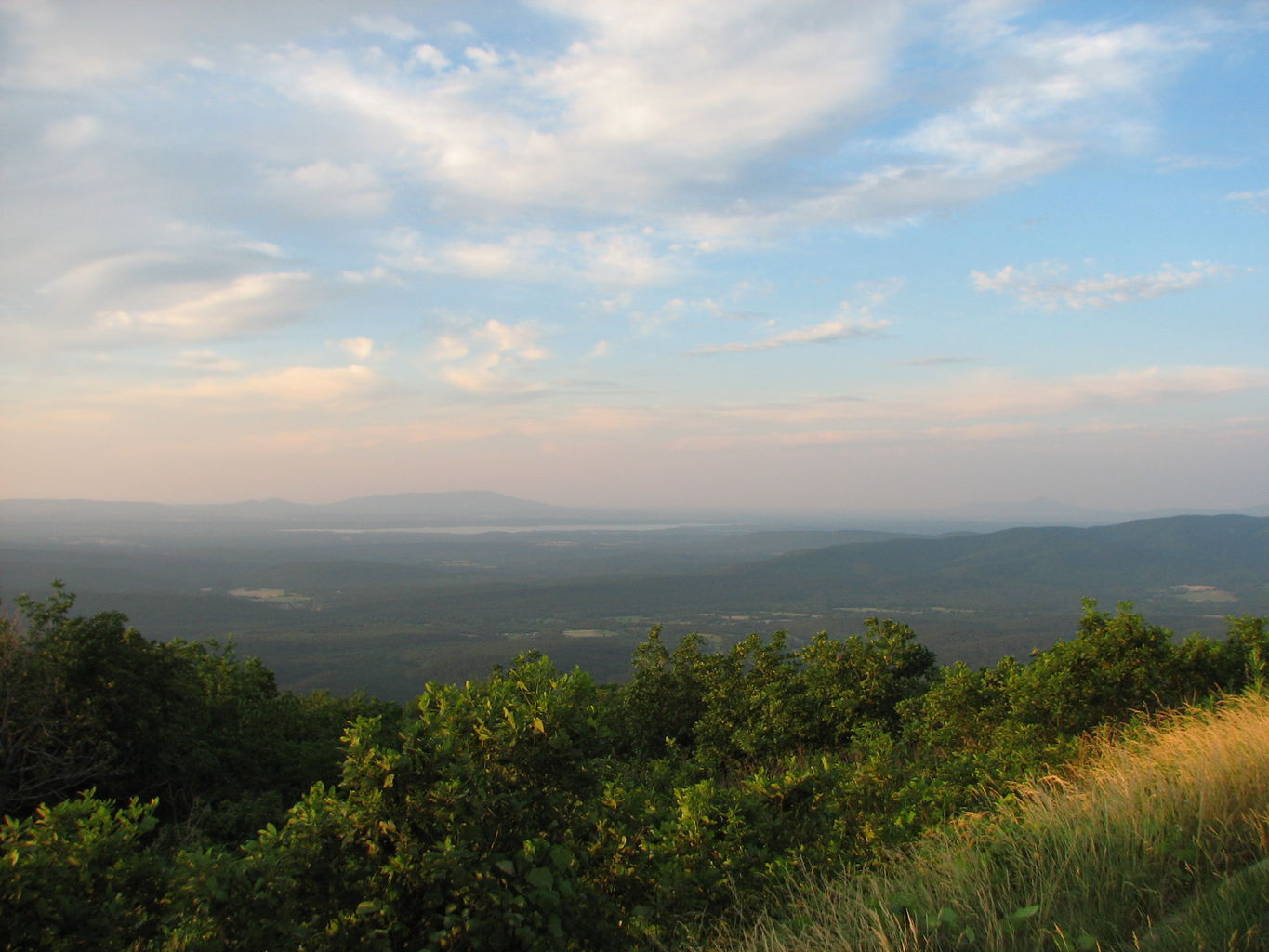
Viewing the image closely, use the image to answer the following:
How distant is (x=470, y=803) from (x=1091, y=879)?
133 inches

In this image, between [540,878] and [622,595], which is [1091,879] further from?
[622,595]

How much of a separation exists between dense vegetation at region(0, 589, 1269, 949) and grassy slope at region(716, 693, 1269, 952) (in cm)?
63

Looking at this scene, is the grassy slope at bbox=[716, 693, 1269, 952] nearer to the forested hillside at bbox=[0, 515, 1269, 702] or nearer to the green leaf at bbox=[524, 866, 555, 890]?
the green leaf at bbox=[524, 866, 555, 890]

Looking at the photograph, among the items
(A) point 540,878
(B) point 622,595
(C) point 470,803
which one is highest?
(C) point 470,803

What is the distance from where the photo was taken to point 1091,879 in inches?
157

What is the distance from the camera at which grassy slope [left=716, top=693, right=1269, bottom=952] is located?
3.46m

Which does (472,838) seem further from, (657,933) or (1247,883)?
(1247,883)

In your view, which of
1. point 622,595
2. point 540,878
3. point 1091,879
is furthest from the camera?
point 622,595

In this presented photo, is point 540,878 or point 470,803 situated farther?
point 470,803

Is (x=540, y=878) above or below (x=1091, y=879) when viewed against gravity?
above

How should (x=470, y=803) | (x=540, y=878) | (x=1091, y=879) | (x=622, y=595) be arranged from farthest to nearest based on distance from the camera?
(x=622, y=595) < (x=1091, y=879) < (x=470, y=803) < (x=540, y=878)

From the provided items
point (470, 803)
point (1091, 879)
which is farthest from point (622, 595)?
Answer: point (470, 803)

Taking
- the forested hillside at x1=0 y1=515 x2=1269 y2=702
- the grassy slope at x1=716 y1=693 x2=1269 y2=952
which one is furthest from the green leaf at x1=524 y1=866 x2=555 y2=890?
the forested hillside at x1=0 y1=515 x2=1269 y2=702

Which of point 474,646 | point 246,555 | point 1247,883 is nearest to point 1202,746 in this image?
point 1247,883
